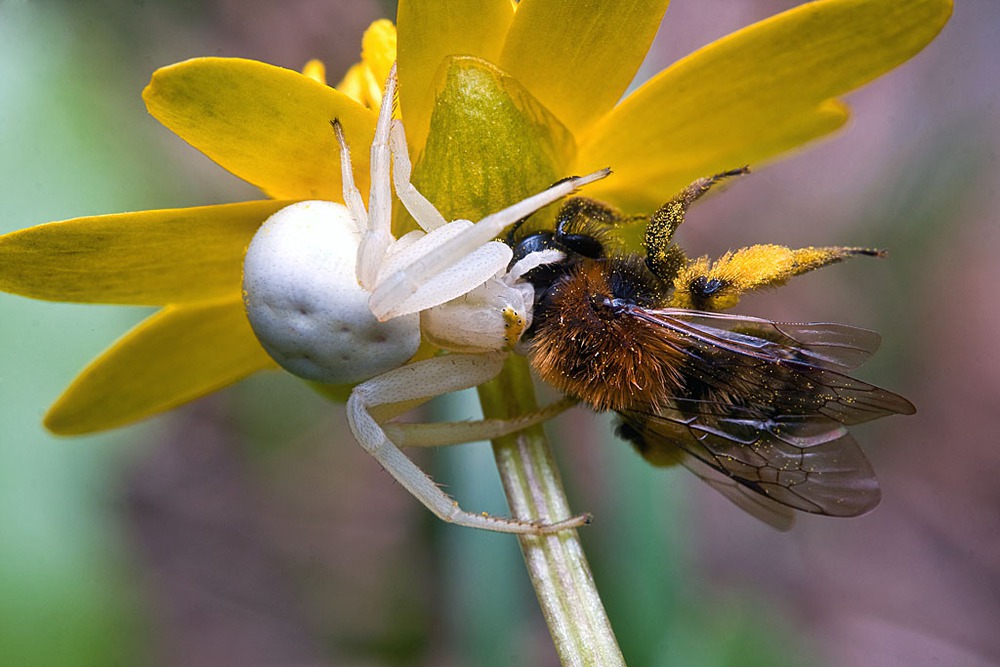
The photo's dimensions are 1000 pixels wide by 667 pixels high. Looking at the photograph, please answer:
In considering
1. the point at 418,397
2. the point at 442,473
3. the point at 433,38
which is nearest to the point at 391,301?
the point at 418,397

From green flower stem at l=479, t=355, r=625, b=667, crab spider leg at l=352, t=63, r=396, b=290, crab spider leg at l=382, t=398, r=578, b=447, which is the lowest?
green flower stem at l=479, t=355, r=625, b=667

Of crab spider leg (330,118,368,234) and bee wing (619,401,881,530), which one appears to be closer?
crab spider leg (330,118,368,234)

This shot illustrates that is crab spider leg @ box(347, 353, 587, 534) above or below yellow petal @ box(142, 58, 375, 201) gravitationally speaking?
below

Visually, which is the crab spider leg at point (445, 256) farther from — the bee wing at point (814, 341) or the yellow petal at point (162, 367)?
the yellow petal at point (162, 367)

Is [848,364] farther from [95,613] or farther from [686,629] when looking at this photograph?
[95,613]

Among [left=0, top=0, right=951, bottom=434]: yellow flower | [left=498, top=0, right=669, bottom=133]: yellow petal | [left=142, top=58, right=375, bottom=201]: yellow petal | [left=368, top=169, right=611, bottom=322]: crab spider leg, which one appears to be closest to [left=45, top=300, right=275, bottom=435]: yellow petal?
[left=0, top=0, right=951, bottom=434]: yellow flower

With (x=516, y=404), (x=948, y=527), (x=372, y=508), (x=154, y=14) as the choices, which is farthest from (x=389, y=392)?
(x=948, y=527)

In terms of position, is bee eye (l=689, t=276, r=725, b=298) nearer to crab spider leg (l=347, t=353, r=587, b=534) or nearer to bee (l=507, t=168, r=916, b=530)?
bee (l=507, t=168, r=916, b=530)
